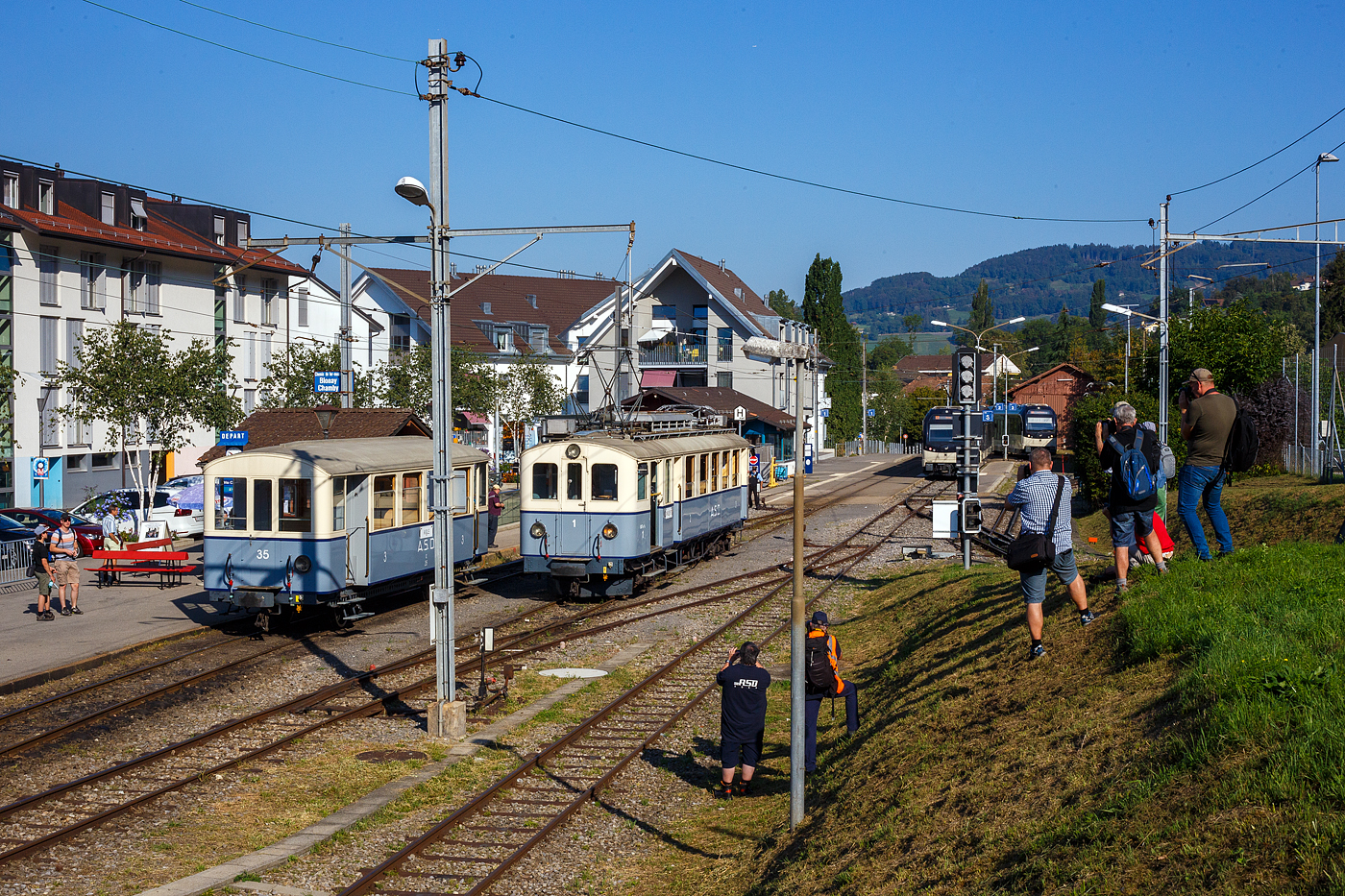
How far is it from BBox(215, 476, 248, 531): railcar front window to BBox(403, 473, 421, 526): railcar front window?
2.72 m

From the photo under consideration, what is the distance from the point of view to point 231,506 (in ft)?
57.6

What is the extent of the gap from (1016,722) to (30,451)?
37409 mm

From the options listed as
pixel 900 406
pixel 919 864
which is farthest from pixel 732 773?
pixel 900 406

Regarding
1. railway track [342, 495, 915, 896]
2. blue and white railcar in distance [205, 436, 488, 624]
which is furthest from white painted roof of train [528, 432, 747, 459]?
railway track [342, 495, 915, 896]

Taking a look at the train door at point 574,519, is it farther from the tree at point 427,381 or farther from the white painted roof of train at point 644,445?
the tree at point 427,381

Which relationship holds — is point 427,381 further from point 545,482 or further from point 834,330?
point 834,330

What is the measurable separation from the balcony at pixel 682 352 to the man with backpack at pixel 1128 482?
54.0m

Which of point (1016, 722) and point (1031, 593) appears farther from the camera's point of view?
point (1031, 593)

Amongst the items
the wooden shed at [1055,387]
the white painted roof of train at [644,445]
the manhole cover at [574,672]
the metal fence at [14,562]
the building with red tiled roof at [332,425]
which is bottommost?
the manhole cover at [574,672]

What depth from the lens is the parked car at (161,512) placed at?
31.6 meters

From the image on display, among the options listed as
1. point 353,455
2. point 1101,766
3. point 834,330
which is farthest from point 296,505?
point 834,330

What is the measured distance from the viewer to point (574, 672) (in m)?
15.8

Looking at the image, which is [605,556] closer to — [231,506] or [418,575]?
[418,575]

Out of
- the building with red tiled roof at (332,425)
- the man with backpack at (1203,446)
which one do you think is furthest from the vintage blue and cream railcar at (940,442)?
the man with backpack at (1203,446)
